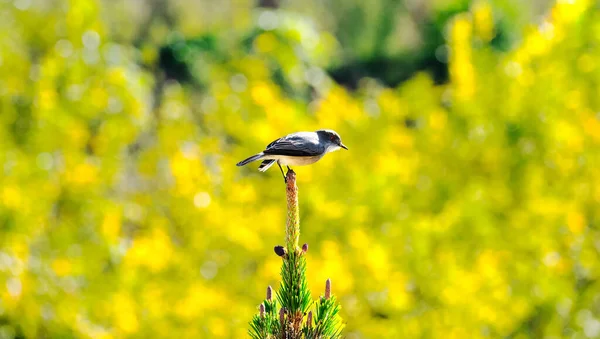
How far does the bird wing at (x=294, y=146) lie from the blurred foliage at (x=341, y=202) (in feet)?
7.88

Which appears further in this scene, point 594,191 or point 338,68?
point 338,68

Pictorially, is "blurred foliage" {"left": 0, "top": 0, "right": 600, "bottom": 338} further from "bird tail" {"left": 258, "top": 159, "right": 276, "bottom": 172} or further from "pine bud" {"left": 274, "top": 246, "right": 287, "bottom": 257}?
"pine bud" {"left": 274, "top": 246, "right": 287, "bottom": 257}

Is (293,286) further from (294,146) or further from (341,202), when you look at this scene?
(341,202)

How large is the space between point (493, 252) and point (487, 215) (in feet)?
0.91

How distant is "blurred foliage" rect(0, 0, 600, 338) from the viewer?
4.93m

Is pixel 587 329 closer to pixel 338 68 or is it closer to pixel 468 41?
pixel 468 41

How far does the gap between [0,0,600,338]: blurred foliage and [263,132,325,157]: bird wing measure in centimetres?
240

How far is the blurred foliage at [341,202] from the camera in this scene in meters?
4.93

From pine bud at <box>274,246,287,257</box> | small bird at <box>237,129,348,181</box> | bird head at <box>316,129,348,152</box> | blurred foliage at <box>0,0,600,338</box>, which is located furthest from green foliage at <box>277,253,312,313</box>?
blurred foliage at <box>0,0,600,338</box>

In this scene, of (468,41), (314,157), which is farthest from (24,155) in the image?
(314,157)

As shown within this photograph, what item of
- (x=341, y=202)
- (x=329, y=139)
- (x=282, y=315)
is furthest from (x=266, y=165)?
(x=341, y=202)

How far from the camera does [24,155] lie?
19.9 feet

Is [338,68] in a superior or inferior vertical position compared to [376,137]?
superior

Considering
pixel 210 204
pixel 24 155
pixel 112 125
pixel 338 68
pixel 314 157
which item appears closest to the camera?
pixel 314 157
